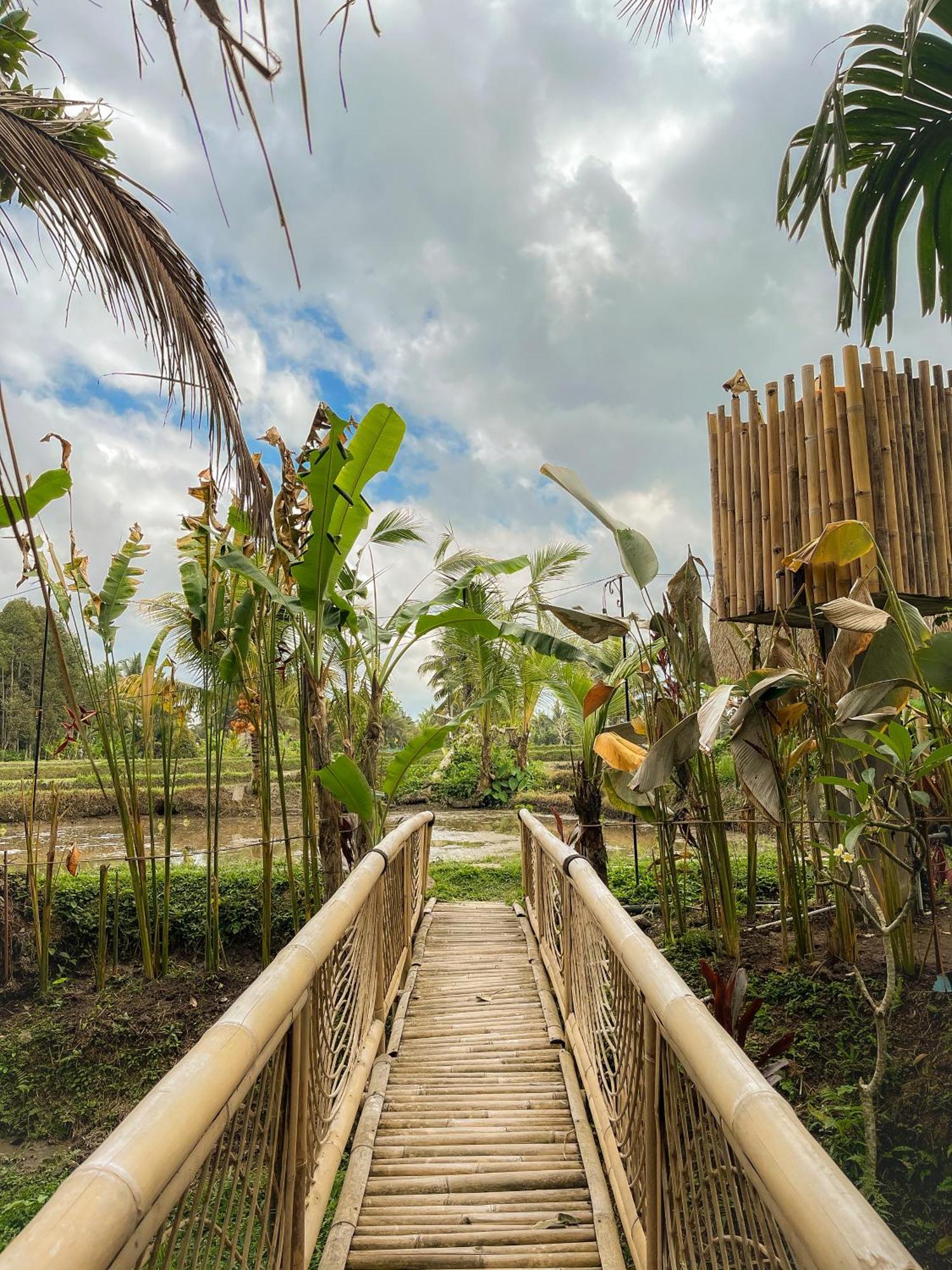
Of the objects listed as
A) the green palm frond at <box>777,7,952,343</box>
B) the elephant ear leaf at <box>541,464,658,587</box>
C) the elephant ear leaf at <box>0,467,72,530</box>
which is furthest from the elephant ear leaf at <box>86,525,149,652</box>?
the green palm frond at <box>777,7,952,343</box>

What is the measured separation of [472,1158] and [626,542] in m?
2.94

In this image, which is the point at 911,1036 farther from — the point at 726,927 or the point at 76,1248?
the point at 76,1248

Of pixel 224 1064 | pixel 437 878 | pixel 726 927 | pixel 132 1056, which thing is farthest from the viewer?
pixel 437 878

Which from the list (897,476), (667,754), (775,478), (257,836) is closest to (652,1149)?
(667,754)

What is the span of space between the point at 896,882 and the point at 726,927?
2.83 feet

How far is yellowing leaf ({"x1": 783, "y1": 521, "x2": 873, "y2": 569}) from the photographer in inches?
122

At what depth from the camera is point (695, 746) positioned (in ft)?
11.7

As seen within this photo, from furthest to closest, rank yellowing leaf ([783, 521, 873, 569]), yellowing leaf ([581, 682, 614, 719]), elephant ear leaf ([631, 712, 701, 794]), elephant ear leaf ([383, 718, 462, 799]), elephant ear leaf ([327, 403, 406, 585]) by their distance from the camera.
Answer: elephant ear leaf ([383, 718, 462, 799])
yellowing leaf ([581, 682, 614, 719])
elephant ear leaf ([327, 403, 406, 585])
elephant ear leaf ([631, 712, 701, 794])
yellowing leaf ([783, 521, 873, 569])

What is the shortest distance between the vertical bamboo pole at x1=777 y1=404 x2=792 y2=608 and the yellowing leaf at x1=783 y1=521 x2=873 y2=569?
0.79 meters

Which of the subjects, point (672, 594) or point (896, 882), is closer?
point (896, 882)

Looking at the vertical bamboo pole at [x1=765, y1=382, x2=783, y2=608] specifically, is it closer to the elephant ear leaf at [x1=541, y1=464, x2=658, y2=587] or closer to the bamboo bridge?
the elephant ear leaf at [x1=541, y1=464, x2=658, y2=587]

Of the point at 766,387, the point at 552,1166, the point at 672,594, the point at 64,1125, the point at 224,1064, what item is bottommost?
the point at 64,1125

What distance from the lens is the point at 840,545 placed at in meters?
3.18

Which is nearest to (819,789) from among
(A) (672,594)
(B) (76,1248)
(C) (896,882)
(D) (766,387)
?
(C) (896,882)
